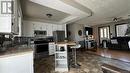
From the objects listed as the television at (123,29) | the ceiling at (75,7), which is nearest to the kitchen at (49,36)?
the ceiling at (75,7)

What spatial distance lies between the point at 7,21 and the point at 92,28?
10.1 m

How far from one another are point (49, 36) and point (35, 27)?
1.19 metres

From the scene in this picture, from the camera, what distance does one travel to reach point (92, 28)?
1114 centimetres

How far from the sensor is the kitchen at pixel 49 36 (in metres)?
1.90

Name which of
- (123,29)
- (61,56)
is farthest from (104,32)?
(61,56)

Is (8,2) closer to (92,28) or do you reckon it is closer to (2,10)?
(2,10)

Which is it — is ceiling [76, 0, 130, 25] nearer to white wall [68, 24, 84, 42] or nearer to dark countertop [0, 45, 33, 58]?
dark countertop [0, 45, 33, 58]

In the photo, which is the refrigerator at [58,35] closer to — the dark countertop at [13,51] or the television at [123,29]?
the dark countertop at [13,51]

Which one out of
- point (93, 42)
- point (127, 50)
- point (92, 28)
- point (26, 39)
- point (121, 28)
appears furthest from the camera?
point (92, 28)

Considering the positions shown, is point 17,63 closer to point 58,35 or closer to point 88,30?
A: point 58,35

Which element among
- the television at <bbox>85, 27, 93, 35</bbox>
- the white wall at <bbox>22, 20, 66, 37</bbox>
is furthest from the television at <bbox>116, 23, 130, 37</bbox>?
the white wall at <bbox>22, 20, 66, 37</bbox>

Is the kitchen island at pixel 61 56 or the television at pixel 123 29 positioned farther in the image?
the television at pixel 123 29

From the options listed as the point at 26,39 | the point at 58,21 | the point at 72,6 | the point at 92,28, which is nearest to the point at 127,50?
the point at 92,28

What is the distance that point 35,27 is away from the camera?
6434 mm
